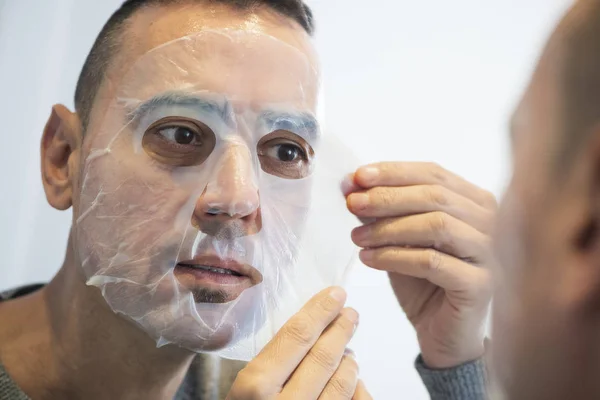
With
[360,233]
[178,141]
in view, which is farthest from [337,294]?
[178,141]

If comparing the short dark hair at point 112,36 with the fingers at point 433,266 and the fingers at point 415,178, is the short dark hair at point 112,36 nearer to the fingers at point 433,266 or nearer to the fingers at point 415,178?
the fingers at point 415,178

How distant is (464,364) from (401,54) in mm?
691

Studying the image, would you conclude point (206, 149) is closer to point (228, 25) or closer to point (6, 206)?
point (228, 25)

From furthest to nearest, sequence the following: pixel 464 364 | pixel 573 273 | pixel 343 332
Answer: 1. pixel 464 364
2. pixel 343 332
3. pixel 573 273

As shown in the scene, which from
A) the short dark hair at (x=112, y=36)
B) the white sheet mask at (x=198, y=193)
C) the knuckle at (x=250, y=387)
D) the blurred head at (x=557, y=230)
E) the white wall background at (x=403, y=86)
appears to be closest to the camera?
the blurred head at (x=557, y=230)

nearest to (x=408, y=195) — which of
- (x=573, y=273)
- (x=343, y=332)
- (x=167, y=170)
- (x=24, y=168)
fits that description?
(x=343, y=332)

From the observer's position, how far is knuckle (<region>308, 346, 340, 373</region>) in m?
0.64

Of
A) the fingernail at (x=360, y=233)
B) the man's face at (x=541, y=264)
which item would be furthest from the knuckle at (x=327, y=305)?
the man's face at (x=541, y=264)

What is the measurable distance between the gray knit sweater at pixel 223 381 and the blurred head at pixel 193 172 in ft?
0.68

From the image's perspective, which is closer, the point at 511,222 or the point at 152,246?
the point at 511,222

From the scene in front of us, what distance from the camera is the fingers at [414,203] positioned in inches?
28.5

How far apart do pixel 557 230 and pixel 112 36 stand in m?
0.75

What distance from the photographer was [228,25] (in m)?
0.73

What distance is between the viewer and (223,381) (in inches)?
39.7
